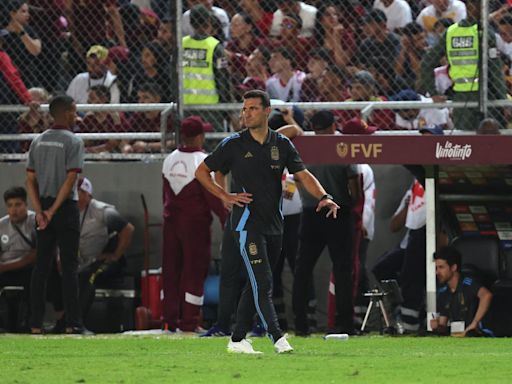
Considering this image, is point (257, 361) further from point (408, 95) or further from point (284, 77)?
point (284, 77)

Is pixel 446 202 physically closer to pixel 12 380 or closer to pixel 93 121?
pixel 93 121

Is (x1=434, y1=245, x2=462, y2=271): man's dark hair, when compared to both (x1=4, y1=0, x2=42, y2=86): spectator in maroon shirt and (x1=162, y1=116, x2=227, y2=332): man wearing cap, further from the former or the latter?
(x1=4, y1=0, x2=42, y2=86): spectator in maroon shirt

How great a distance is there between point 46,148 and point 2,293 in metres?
1.78

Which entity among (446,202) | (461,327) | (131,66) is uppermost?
(131,66)

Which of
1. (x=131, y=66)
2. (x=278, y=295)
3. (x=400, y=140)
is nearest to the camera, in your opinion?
(x=400, y=140)

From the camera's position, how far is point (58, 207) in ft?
44.6

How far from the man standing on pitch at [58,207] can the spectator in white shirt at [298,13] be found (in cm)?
394

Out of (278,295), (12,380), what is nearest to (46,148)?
(278,295)

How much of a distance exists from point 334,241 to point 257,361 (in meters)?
4.11

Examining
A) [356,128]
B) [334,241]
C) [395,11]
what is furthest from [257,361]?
[395,11]

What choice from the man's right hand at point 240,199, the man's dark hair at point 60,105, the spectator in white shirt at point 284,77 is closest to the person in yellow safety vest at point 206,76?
the spectator in white shirt at point 284,77

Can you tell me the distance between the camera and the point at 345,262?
1341 cm

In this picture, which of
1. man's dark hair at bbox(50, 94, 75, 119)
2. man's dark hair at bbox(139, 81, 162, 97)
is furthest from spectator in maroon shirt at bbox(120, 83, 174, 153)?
man's dark hair at bbox(50, 94, 75, 119)

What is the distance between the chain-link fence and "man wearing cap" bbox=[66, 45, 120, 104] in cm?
1
